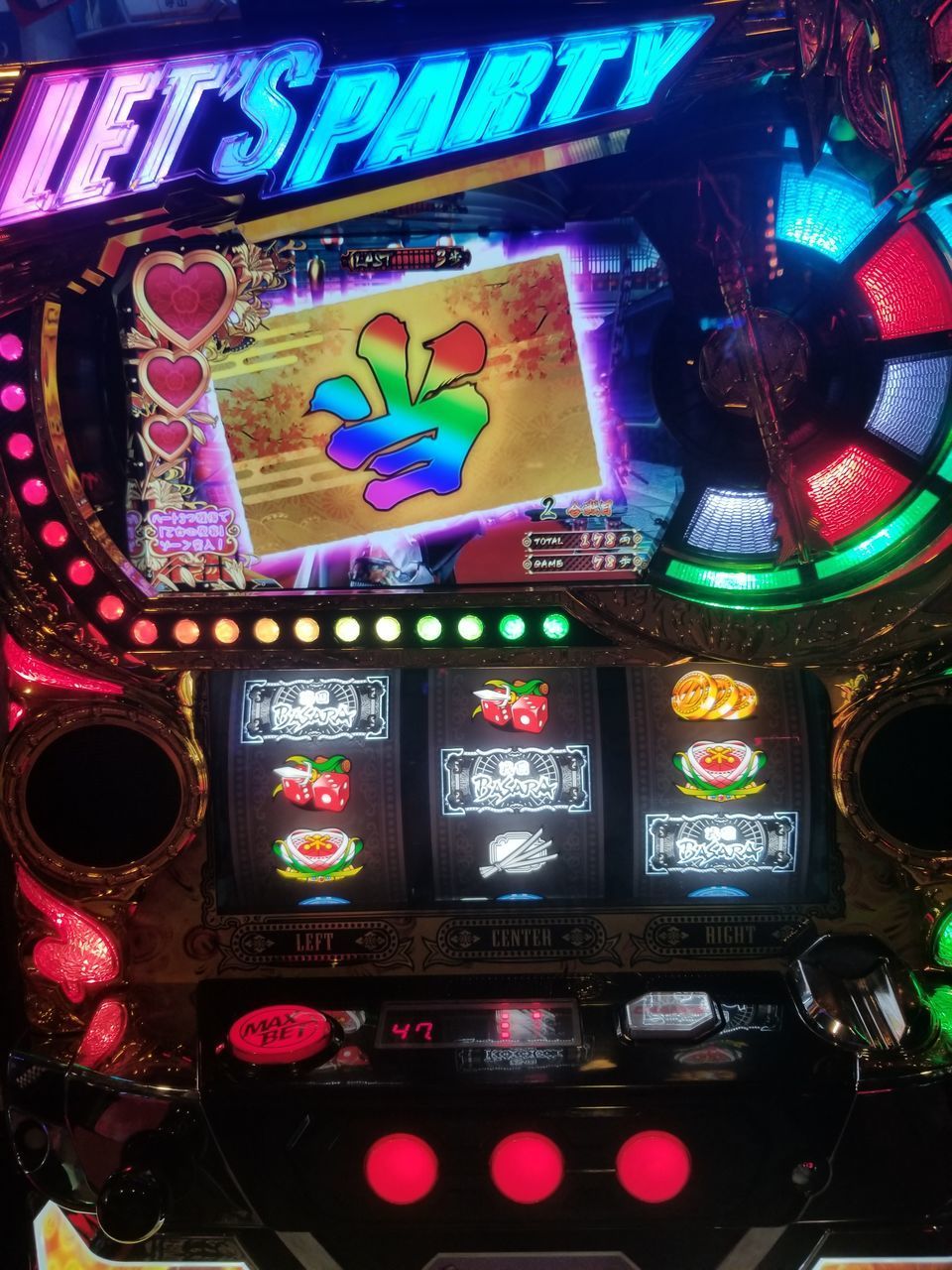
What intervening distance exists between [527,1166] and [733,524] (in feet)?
4.94

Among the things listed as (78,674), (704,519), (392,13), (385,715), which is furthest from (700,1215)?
(392,13)

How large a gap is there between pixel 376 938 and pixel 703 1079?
895 mm

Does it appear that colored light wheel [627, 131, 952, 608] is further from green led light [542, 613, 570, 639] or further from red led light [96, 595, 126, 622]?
red led light [96, 595, 126, 622]

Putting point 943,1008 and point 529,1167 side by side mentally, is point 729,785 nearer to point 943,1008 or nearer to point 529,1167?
point 943,1008

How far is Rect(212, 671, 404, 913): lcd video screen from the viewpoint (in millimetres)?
2600

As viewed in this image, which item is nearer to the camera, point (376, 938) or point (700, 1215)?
point (700, 1215)

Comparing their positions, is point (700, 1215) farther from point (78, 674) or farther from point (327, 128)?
point (327, 128)

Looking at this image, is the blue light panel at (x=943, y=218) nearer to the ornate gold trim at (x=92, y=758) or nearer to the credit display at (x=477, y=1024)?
the credit display at (x=477, y=1024)

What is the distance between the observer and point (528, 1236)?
2154mm

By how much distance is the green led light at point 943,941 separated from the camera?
2.47 meters

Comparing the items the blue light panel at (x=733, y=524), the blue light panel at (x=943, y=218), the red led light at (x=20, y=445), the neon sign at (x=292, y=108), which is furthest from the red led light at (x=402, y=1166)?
the blue light panel at (x=943, y=218)

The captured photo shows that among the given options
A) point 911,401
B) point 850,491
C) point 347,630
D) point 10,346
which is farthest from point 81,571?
point 911,401

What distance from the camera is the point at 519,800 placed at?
2.63 meters

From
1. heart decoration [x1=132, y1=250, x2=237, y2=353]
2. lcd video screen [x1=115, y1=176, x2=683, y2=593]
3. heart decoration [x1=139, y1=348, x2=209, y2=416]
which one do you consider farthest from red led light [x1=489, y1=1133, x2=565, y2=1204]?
heart decoration [x1=132, y1=250, x2=237, y2=353]
